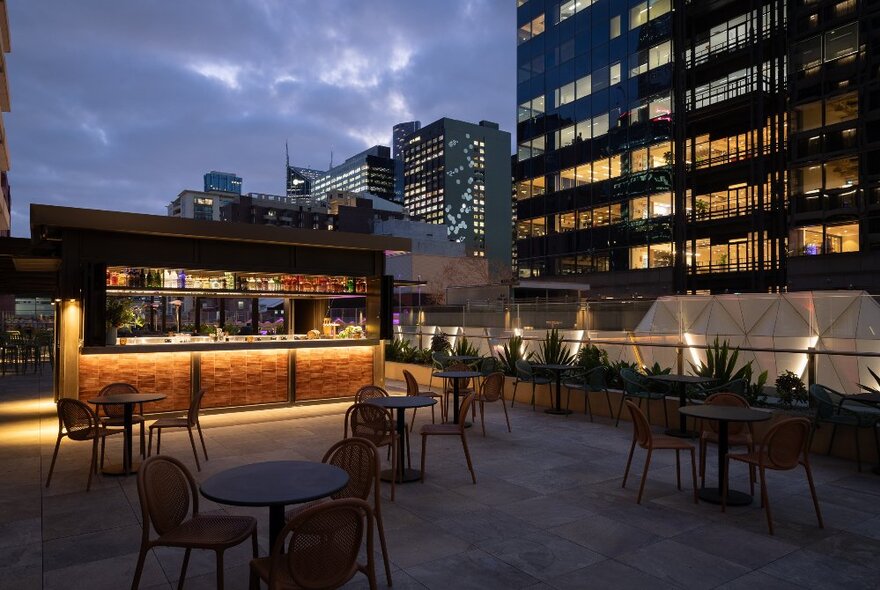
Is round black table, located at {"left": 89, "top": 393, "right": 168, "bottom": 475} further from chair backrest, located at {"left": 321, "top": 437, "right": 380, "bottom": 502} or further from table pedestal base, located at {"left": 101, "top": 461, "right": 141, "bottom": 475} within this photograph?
chair backrest, located at {"left": 321, "top": 437, "right": 380, "bottom": 502}

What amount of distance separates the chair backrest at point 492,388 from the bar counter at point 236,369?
14.1 feet

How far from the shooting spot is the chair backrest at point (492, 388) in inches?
358

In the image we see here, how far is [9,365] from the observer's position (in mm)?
21750

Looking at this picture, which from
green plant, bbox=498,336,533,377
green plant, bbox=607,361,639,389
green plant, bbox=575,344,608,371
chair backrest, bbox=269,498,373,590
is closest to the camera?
chair backrest, bbox=269,498,373,590

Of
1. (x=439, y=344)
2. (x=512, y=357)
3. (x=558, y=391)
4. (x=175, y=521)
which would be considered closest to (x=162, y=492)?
(x=175, y=521)

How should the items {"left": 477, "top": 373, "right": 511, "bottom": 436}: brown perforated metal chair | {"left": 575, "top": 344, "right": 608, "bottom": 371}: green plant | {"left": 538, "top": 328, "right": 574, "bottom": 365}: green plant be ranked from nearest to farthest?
1. {"left": 477, "top": 373, "right": 511, "bottom": 436}: brown perforated metal chair
2. {"left": 575, "top": 344, "right": 608, "bottom": 371}: green plant
3. {"left": 538, "top": 328, "right": 574, "bottom": 365}: green plant

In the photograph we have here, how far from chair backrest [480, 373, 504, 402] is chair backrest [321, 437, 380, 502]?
15.8 ft

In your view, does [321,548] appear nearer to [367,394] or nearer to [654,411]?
[367,394]

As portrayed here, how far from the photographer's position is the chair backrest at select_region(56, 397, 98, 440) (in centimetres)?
649

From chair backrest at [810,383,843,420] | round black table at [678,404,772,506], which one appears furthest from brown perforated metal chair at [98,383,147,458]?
chair backrest at [810,383,843,420]

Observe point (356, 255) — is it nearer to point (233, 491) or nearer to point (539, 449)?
point (539, 449)

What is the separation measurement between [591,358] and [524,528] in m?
7.21

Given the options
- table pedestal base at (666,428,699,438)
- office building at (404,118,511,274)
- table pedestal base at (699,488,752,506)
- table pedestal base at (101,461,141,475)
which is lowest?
table pedestal base at (666,428,699,438)

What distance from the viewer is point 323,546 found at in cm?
304
